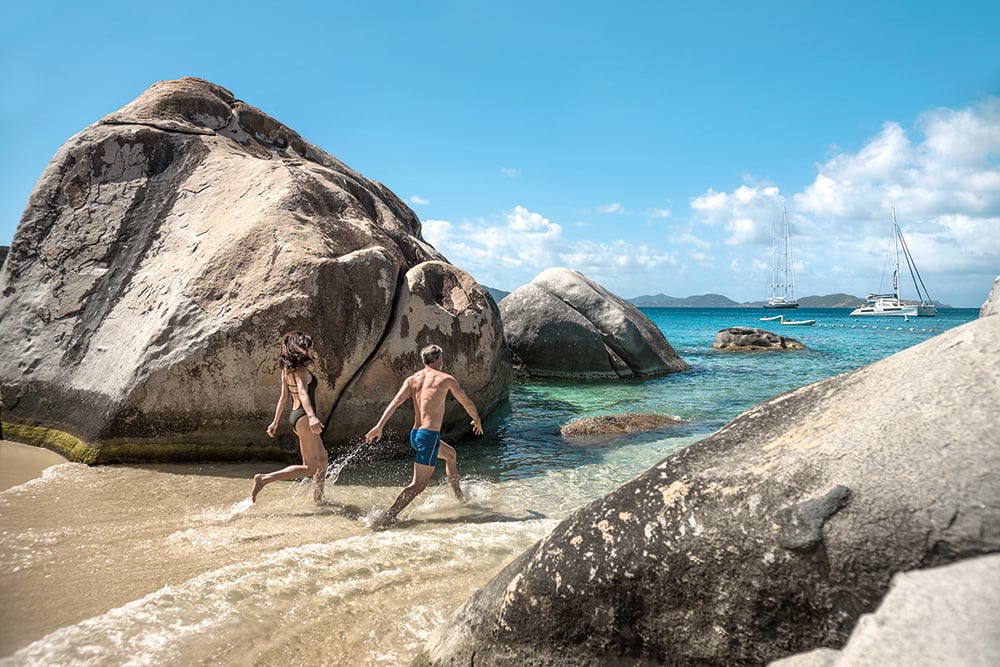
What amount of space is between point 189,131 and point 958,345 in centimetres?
942

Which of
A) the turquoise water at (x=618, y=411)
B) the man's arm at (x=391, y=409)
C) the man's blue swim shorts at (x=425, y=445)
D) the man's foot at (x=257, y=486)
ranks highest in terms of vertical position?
the man's arm at (x=391, y=409)

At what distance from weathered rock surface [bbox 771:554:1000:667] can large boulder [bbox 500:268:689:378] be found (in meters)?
12.9

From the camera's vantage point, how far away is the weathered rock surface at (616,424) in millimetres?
9039

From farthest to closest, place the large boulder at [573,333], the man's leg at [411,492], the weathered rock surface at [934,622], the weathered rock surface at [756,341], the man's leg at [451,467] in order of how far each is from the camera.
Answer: the weathered rock surface at [756,341], the large boulder at [573,333], the man's leg at [451,467], the man's leg at [411,492], the weathered rock surface at [934,622]

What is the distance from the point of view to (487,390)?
8219 mm

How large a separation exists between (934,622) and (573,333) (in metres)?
13.2

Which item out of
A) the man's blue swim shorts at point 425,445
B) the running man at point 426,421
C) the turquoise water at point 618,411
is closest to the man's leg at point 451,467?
the running man at point 426,421

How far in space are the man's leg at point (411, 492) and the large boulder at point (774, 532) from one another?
231 centimetres

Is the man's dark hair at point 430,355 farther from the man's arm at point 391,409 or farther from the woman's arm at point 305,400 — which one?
the woman's arm at point 305,400

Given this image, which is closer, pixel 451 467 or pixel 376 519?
pixel 376 519

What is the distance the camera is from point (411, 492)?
5168 mm

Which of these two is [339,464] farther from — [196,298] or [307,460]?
[196,298]

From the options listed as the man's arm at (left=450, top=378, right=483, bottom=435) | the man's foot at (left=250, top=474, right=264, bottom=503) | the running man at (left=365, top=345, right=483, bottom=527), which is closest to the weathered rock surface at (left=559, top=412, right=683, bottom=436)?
the man's arm at (left=450, top=378, right=483, bottom=435)

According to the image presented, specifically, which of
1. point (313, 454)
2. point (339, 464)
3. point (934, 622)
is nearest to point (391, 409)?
point (313, 454)
